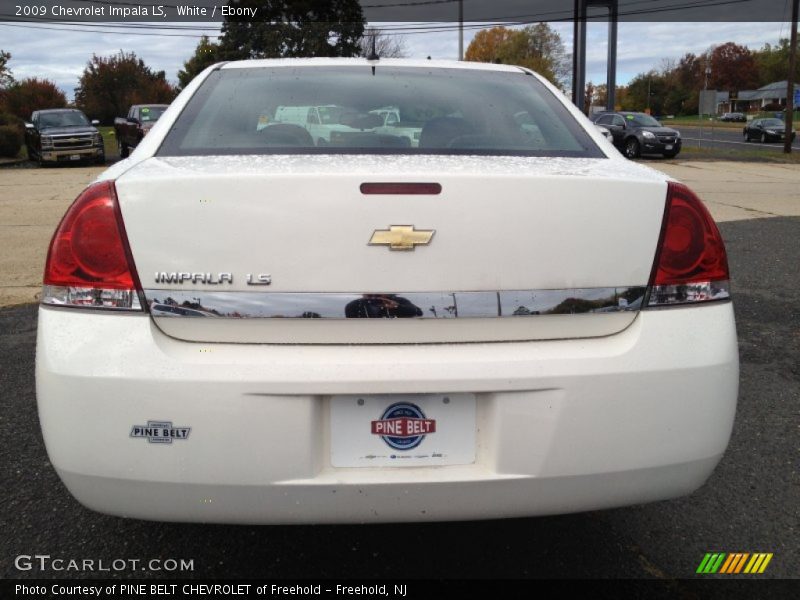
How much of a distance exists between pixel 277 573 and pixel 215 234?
1.10 m

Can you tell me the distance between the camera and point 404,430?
1.91 m

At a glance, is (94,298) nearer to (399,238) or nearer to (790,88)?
(399,238)

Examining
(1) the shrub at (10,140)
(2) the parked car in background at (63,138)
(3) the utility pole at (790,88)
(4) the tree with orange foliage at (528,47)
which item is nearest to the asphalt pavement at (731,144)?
(3) the utility pole at (790,88)

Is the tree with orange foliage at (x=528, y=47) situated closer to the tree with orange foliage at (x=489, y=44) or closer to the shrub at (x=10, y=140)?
the tree with orange foliage at (x=489, y=44)

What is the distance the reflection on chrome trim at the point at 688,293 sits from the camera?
2.01m

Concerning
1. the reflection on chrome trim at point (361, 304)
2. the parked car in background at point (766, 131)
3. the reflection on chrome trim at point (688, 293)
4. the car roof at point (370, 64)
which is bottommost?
the parked car in background at point (766, 131)

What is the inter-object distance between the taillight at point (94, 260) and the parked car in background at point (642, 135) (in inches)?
889

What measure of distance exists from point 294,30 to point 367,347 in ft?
178

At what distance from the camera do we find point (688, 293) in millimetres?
2047

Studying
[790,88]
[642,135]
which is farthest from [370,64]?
→ [790,88]

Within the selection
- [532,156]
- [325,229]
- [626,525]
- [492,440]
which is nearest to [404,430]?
[492,440]

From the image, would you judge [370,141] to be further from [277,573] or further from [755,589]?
[755,589]

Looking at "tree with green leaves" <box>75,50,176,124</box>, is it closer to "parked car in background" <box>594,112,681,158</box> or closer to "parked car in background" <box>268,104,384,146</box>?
"parked car in background" <box>594,112,681,158</box>

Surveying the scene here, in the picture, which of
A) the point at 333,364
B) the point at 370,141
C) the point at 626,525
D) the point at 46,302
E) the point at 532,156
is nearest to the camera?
the point at 333,364
